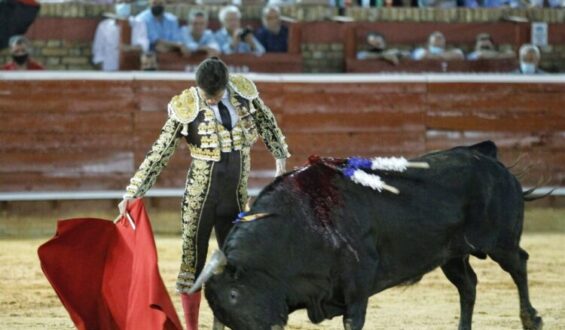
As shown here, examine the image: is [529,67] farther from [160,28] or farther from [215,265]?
[215,265]

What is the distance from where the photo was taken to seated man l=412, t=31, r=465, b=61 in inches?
496

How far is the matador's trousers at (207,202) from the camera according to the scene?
6191 millimetres

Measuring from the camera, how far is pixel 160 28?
11.8m

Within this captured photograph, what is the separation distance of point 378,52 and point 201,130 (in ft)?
21.6

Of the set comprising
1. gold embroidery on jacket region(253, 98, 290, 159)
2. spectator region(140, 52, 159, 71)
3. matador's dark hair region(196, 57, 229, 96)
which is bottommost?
spectator region(140, 52, 159, 71)

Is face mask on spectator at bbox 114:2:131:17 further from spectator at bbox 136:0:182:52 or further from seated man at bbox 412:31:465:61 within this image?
seated man at bbox 412:31:465:61

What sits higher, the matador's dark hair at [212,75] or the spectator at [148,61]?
the matador's dark hair at [212,75]

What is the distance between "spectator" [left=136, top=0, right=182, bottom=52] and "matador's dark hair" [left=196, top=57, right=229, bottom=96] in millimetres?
5742

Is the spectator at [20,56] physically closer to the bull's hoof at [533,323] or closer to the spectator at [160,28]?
the spectator at [160,28]

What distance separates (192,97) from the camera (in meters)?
6.20

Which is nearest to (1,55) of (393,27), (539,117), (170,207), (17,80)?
(17,80)

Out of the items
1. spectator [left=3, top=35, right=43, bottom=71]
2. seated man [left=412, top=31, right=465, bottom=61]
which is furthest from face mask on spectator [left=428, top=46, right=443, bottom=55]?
spectator [left=3, top=35, right=43, bottom=71]

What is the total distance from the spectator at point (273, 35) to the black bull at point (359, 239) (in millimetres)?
5651

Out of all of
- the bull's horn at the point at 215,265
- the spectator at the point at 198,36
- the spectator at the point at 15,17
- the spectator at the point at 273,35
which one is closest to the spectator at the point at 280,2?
the spectator at the point at 273,35
